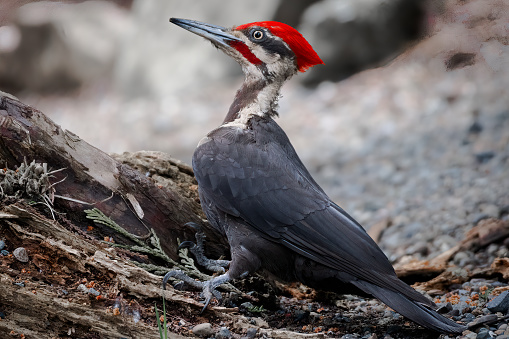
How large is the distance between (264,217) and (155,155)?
1105 mm

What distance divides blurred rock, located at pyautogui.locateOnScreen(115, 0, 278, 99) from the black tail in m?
6.37

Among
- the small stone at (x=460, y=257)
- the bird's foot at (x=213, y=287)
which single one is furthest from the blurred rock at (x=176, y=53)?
the bird's foot at (x=213, y=287)

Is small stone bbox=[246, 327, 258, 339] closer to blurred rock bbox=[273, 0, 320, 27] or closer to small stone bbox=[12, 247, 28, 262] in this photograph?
small stone bbox=[12, 247, 28, 262]

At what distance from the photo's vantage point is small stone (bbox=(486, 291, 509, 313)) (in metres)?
3.02

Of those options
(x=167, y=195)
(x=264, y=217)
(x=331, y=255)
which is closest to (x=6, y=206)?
(x=167, y=195)

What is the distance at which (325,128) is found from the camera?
834 cm

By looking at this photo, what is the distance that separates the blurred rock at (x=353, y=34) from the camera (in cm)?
834

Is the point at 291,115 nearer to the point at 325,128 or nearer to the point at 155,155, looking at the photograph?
the point at 325,128

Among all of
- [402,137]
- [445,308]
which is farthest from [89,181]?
[402,137]

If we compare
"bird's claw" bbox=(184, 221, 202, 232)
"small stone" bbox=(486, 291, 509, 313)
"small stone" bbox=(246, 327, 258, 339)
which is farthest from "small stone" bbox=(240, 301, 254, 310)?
"small stone" bbox=(486, 291, 509, 313)

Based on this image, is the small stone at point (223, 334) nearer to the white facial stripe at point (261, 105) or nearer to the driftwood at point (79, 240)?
the driftwood at point (79, 240)

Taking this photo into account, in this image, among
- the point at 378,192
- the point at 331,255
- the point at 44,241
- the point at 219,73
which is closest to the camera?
the point at 44,241

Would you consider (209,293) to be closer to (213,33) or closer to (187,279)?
(187,279)

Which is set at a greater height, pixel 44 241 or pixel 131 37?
pixel 131 37
